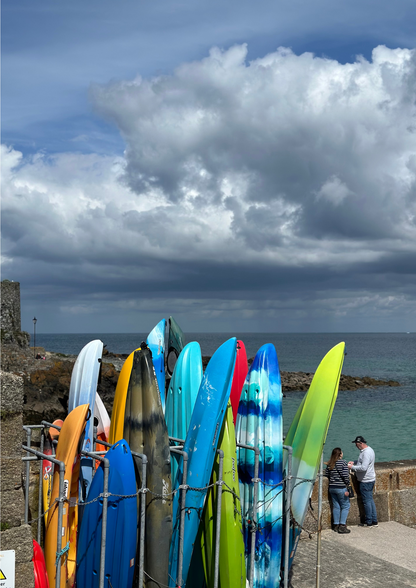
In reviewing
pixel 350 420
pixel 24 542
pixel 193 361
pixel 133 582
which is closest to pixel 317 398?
pixel 193 361

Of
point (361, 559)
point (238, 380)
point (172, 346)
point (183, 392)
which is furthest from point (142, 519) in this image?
point (361, 559)

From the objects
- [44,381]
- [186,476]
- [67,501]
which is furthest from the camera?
[44,381]

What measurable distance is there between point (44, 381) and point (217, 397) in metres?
17.5

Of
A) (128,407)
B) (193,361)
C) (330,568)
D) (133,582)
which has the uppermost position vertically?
(193,361)

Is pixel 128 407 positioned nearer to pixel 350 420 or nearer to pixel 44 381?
pixel 44 381

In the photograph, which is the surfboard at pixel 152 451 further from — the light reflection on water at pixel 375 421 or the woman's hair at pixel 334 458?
the light reflection on water at pixel 375 421

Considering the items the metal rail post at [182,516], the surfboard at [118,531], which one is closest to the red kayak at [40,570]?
the surfboard at [118,531]

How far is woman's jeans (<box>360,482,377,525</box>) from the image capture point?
6449mm

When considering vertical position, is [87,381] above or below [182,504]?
above

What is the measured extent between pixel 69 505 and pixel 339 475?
340 cm

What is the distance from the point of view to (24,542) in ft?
9.90

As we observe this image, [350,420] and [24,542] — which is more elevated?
[24,542]

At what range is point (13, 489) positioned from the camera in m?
3.05

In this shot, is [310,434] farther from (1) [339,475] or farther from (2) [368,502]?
(2) [368,502]
